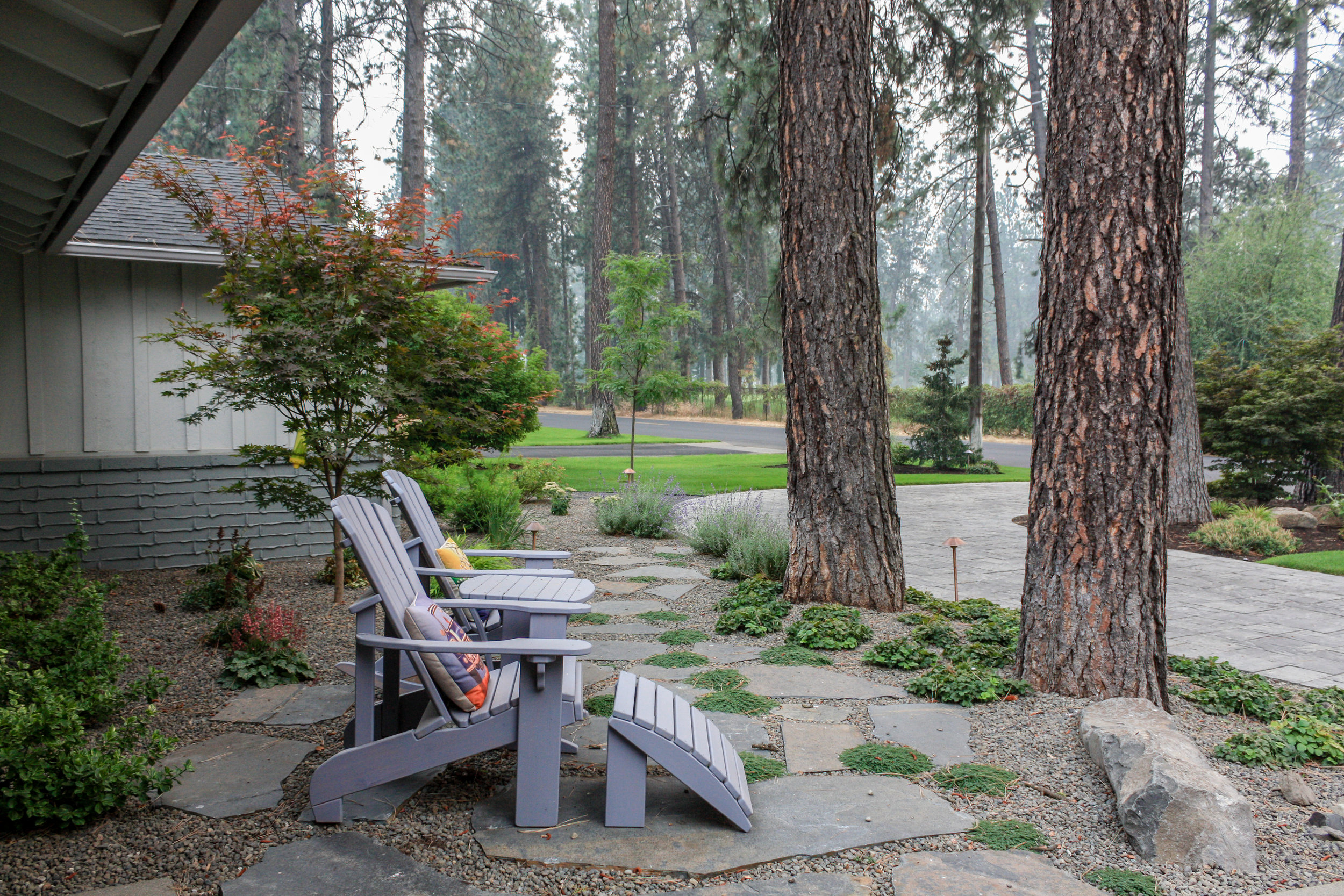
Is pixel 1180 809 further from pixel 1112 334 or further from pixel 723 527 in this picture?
pixel 723 527

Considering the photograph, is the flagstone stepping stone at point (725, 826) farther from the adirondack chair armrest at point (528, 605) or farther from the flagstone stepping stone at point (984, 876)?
the adirondack chair armrest at point (528, 605)

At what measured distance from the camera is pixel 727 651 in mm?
4551

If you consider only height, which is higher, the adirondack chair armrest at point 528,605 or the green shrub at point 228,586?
the adirondack chair armrest at point 528,605

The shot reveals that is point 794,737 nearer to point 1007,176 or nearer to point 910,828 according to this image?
point 910,828

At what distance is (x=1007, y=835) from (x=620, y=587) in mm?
3988

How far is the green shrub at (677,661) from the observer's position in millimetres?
4285

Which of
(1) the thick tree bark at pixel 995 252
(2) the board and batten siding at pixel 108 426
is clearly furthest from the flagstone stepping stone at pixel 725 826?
(1) the thick tree bark at pixel 995 252

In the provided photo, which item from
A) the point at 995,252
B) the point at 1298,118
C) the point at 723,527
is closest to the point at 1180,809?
the point at 723,527

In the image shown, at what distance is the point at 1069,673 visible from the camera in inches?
144

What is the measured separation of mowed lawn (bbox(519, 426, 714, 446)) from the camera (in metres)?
21.5

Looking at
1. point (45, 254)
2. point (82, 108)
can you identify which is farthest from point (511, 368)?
point (82, 108)

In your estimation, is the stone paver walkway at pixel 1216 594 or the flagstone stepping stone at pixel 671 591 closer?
the stone paver walkway at pixel 1216 594

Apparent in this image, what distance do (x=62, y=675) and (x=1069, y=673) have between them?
4210 mm

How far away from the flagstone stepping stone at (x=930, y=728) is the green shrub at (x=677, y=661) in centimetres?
100
